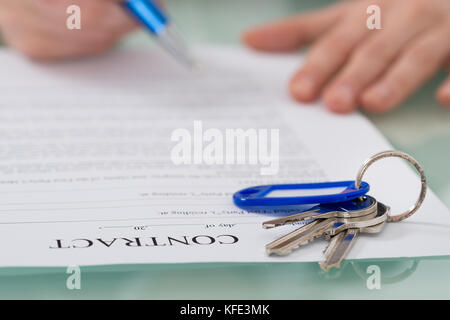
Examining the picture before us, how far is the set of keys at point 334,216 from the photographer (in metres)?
0.41

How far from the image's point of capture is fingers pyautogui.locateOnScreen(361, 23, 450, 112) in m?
0.71

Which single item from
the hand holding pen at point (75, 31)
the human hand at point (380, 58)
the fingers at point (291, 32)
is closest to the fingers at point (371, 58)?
the human hand at point (380, 58)

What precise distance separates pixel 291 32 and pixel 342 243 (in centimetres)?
58

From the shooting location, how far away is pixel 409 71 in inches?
29.2

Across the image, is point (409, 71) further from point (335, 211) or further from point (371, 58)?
point (335, 211)

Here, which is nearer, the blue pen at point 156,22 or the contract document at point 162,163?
the contract document at point 162,163

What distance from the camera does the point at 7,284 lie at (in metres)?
0.39

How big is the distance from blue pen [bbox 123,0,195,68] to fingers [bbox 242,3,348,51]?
15 centimetres

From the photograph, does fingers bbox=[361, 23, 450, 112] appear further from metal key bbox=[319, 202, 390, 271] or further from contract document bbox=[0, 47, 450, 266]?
metal key bbox=[319, 202, 390, 271]

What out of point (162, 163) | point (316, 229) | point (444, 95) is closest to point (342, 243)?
point (316, 229)

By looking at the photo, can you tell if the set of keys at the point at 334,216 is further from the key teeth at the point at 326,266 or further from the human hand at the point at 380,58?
the human hand at the point at 380,58

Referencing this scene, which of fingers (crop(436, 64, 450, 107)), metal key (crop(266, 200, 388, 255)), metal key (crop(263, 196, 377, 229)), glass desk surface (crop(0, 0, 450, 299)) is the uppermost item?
fingers (crop(436, 64, 450, 107))

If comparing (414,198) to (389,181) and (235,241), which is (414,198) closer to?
(389,181)

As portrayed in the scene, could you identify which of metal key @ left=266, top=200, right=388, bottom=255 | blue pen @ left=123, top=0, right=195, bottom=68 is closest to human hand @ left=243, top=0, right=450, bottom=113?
blue pen @ left=123, top=0, right=195, bottom=68
